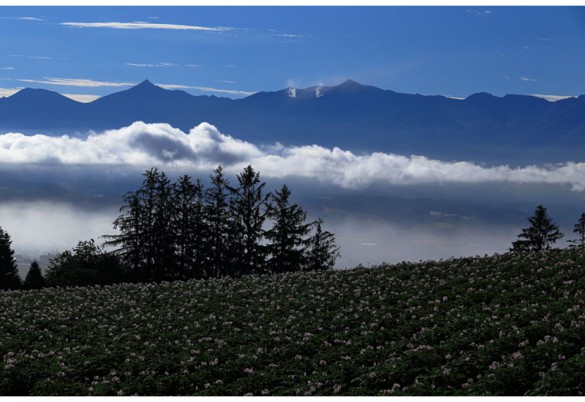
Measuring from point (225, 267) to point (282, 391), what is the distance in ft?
168

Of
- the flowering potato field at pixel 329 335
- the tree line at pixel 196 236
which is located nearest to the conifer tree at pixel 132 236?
the tree line at pixel 196 236

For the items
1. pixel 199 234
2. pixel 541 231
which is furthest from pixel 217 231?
pixel 541 231

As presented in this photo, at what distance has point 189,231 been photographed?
69.5m

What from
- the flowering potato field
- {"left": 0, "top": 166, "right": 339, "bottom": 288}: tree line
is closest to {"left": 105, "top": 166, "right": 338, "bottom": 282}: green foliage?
{"left": 0, "top": 166, "right": 339, "bottom": 288}: tree line

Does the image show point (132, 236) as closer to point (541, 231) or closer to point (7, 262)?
point (7, 262)

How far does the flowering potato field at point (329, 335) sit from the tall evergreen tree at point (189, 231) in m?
31.6

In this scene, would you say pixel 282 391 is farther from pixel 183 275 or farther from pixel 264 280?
pixel 183 275

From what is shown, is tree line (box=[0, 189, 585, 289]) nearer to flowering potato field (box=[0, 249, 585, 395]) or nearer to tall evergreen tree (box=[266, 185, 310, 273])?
tall evergreen tree (box=[266, 185, 310, 273])

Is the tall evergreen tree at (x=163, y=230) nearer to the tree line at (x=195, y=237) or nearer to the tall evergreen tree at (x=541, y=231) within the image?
the tree line at (x=195, y=237)

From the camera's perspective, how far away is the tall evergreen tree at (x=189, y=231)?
6912cm

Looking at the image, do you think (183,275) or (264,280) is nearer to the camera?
(264,280)

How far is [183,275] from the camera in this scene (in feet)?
222

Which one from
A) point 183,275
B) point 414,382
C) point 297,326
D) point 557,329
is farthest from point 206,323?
point 183,275

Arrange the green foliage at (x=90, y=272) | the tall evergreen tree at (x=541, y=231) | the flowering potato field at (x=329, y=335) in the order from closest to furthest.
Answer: the flowering potato field at (x=329, y=335)
the green foliage at (x=90, y=272)
the tall evergreen tree at (x=541, y=231)
